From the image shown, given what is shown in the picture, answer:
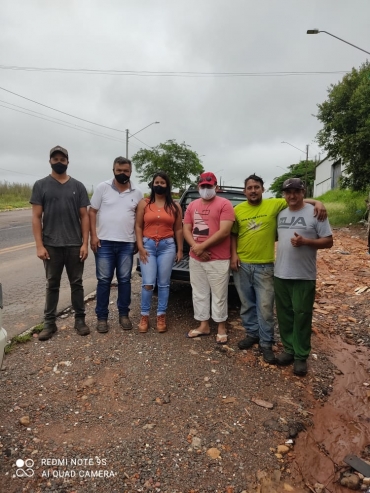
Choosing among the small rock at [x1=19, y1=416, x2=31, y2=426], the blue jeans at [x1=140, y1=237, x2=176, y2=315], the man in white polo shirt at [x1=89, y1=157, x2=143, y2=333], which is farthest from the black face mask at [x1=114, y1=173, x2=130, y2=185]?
the small rock at [x1=19, y1=416, x2=31, y2=426]

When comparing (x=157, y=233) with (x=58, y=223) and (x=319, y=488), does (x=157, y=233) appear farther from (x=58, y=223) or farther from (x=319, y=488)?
(x=319, y=488)

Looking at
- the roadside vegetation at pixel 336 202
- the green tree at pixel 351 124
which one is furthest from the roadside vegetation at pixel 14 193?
the green tree at pixel 351 124

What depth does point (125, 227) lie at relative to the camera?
4090 millimetres

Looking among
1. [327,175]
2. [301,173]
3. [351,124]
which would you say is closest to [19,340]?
[351,124]

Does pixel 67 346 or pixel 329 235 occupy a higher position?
pixel 329 235

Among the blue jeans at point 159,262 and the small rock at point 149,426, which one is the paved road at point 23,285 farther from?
the small rock at point 149,426

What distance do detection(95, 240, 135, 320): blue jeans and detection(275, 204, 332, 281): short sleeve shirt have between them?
1.82 meters

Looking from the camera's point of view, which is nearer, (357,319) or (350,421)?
(350,421)

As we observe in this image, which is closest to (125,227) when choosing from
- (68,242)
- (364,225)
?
(68,242)

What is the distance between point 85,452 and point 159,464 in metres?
0.53

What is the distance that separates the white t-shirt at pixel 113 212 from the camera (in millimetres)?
4059

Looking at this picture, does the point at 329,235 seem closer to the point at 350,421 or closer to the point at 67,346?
the point at 350,421

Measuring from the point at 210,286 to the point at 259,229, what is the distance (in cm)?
91

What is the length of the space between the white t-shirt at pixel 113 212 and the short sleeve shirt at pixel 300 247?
1.78m
